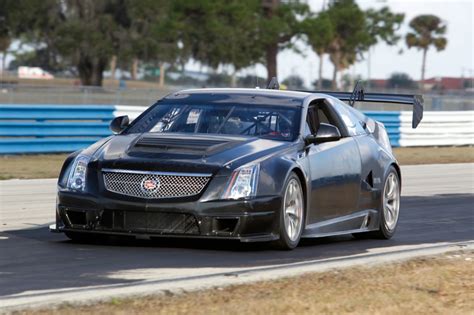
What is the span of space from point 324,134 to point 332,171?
36 centimetres

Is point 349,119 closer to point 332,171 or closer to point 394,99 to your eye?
point 394,99

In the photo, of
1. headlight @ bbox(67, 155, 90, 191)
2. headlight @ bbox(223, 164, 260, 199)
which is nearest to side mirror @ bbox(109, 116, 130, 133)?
headlight @ bbox(67, 155, 90, 191)

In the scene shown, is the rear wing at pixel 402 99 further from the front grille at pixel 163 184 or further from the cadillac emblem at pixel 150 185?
the cadillac emblem at pixel 150 185

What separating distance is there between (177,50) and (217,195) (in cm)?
5699

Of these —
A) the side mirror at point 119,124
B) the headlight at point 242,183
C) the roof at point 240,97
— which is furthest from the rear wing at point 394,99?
the headlight at point 242,183

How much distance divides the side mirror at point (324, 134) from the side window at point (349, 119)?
2.72ft

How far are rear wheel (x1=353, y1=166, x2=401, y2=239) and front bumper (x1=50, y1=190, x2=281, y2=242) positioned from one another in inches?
85.0

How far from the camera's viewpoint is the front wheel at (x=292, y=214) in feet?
30.1

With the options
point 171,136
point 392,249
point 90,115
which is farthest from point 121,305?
point 90,115

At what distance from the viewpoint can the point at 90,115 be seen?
78.7 ft

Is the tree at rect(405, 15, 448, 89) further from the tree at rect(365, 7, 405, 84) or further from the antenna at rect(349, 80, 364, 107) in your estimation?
the antenna at rect(349, 80, 364, 107)

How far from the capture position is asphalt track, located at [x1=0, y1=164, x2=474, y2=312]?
22.6ft

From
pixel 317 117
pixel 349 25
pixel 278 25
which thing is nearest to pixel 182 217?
pixel 317 117

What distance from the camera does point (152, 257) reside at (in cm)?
855
